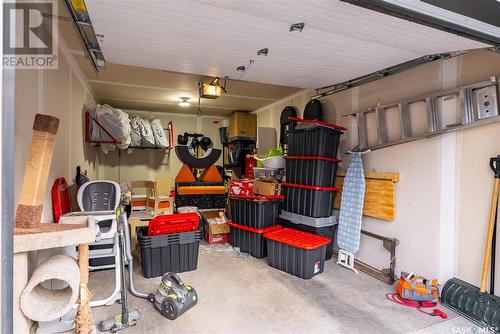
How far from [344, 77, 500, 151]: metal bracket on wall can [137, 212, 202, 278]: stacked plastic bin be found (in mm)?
2292

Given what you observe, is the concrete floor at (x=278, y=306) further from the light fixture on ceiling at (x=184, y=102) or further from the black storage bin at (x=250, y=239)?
the light fixture on ceiling at (x=184, y=102)

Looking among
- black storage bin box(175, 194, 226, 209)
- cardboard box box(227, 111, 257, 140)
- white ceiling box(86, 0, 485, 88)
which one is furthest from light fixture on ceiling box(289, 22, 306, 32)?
cardboard box box(227, 111, 257, 140)

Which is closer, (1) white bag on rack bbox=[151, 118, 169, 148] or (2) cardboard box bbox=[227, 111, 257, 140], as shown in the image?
(1) white bag on rack bbox=[151, 118, 169, 148]

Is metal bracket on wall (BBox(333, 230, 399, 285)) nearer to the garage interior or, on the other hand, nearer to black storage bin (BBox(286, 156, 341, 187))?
the garage interior

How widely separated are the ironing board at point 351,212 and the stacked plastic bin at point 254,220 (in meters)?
0.81

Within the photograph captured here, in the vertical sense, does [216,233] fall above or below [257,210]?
below

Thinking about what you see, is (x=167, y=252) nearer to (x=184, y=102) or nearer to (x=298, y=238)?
(x=298, y=238)

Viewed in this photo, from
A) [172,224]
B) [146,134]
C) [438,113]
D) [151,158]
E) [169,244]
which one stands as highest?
[146,134]

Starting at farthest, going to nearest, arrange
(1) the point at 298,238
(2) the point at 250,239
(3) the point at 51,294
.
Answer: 1. (2) the point at 250,239
2. (1) the point at 298,238
3. (3) the point at 51,294

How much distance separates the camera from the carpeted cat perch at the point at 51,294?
126 centimetres

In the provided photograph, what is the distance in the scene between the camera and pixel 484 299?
6.95 ft

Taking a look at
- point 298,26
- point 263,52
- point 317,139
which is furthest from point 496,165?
point 263,52

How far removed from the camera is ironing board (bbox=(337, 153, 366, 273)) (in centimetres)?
318

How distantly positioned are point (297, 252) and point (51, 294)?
7.25ft
